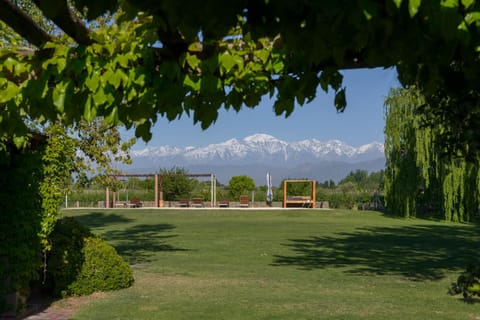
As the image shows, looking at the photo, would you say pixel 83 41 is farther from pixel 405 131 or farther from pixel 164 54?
pixel 405 131

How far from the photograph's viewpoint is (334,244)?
17.5 meters

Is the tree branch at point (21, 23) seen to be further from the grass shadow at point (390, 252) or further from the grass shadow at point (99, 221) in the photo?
the grass shadow at point (99, 221)

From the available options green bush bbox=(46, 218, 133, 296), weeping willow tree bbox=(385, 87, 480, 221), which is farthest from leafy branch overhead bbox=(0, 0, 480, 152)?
weeping willow tree bbox=(385, 87, 480, 221)

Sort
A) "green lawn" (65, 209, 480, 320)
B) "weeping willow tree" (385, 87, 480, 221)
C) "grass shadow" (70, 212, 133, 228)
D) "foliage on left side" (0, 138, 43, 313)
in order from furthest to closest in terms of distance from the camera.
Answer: "weeping willow tree" (385, 87, 480, 221), "grass shadow" (70, 212, 133, 228), "green lawn" (65, 209, 480, 320), "foliage on left side" (0, 138, 43, 313)

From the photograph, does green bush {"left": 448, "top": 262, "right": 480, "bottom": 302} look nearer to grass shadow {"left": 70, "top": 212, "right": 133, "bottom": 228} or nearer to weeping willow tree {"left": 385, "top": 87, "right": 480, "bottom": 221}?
grass shadow {"left": 70, "top": 212, "right": 133, "bottom": 228}

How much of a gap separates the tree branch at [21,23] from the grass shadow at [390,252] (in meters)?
9.89

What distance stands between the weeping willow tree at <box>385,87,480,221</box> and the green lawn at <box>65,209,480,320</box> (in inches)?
323

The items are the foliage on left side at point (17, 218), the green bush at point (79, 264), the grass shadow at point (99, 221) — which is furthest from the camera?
the grass shadow at point (99, 221)

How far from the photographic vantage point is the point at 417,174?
29.9m

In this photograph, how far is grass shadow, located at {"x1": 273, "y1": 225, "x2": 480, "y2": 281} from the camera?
12.4 m

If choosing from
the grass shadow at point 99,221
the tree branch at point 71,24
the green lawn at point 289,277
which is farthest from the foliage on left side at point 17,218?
the grass shadow at point 99,221

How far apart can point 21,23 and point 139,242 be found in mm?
15958

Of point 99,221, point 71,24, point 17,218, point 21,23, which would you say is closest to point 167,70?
point 71,24

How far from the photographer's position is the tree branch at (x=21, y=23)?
2512 millimetres
